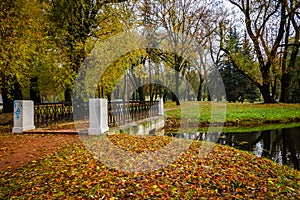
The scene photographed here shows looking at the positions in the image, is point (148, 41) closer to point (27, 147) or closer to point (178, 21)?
point (178, 21)

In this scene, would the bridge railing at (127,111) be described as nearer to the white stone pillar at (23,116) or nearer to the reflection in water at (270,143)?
the reflection in water at (270,143)

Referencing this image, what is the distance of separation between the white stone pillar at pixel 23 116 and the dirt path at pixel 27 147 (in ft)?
2.10

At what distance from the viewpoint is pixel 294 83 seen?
96.0 feet

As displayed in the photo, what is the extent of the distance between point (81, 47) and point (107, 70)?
1.63 meters

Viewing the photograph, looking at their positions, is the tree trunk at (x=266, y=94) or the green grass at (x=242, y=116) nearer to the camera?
the green grass at (x=242, y=116)

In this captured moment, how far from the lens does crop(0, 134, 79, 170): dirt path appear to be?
5.46 meters

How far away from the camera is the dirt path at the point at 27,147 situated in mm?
5458

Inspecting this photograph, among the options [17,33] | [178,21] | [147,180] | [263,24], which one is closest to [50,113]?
[17,33]

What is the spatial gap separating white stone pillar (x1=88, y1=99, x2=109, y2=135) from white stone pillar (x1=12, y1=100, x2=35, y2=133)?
2882 mm

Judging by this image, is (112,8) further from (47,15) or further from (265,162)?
(265,162)

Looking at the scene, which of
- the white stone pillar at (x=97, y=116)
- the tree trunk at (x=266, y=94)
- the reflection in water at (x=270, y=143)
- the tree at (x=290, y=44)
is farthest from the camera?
the tree trunk at (x=266, y=94)

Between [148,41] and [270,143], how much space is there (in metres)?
12.8

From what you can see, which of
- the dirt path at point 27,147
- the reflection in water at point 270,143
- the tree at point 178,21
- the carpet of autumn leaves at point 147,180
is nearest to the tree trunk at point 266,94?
the tree at point 178,21

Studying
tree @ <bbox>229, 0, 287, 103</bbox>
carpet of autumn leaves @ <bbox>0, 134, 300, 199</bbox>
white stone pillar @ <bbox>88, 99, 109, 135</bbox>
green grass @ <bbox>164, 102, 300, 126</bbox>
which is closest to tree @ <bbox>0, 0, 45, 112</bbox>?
white stone pillar @ <bbox>88, 99, 109, 135</bbox>
